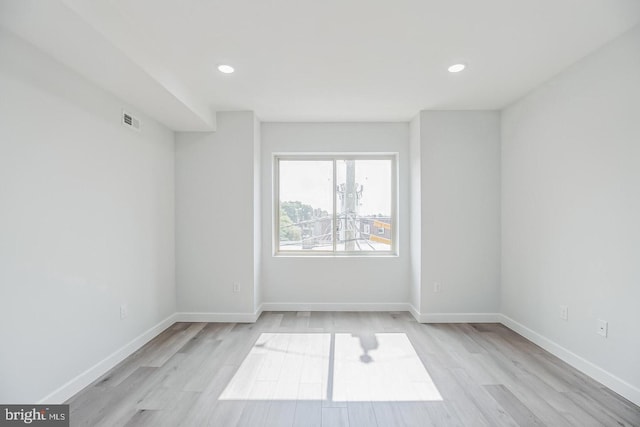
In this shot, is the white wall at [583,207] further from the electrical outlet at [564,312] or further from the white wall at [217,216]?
the white wall at [217,216]

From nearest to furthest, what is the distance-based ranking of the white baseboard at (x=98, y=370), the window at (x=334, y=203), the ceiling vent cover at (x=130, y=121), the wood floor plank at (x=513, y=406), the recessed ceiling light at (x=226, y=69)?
the wood floor plank at (x=513, y=406), the white baseboard at (x=98, y=370), the recessed ceiling light at (x=226, y=69), the ceiling vent cover at (x=130, y=121), the window at (x=334, y=203)

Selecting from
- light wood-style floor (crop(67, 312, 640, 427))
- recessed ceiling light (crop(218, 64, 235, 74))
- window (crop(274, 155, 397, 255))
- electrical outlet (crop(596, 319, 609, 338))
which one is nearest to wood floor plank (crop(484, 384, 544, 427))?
light wood-style floor (crop(67, 312, 640, 427))

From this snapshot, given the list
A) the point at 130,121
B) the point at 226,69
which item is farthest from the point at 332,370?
the point at 130,121

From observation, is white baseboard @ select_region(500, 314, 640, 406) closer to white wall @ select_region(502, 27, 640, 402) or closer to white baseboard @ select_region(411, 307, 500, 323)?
white wall @ select_region(502, 27, 640, 402)

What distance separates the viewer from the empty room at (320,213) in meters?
1.95

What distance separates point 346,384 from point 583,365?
1932 mm

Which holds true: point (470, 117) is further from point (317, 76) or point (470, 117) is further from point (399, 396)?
point (399, 396)

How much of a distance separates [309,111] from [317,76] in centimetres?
93

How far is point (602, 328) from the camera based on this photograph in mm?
2371

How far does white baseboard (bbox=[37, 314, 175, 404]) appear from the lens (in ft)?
6.91

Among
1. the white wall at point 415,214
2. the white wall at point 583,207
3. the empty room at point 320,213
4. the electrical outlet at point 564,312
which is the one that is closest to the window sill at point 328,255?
the empty room at point 320,213

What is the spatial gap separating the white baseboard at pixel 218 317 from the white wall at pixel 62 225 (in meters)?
0.66

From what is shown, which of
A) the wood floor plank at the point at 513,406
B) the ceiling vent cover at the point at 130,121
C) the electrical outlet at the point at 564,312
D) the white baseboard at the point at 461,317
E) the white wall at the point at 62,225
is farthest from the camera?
the white baseboard at the point at 461,317

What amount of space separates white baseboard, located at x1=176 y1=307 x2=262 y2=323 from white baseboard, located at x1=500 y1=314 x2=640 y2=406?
2.98 m
